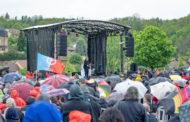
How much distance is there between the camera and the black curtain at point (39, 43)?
22.8m

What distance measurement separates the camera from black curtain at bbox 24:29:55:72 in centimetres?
2275

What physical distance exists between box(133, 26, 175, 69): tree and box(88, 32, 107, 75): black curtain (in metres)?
25.4

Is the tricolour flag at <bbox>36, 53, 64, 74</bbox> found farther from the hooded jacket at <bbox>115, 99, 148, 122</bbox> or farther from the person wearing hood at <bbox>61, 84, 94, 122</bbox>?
the person wearing hood at <bbox>61, 84, 94, 122</bbox>

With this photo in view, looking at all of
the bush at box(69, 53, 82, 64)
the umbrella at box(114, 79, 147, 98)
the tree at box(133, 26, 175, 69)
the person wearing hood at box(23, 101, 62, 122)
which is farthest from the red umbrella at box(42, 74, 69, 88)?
the bush at box(69, 53, 82, 64)

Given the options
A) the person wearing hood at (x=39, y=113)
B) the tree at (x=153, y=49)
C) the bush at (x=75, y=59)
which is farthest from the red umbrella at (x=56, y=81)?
the bush at (x=75, y=59)

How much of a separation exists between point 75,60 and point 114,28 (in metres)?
78.2

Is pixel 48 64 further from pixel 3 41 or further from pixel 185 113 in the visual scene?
pixel 3 41

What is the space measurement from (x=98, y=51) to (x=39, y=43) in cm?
528

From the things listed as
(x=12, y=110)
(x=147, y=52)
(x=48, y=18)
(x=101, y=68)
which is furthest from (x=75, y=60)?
(x=12, y=110)

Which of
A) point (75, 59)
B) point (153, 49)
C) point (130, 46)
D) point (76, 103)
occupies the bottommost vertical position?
point (75, 59)

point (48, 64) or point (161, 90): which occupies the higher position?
point (48, 64)

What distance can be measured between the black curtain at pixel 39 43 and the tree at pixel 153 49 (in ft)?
97.0

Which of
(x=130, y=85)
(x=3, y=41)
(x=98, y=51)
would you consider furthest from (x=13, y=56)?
(x=130, y=85)

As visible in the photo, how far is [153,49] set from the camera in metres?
53.6
